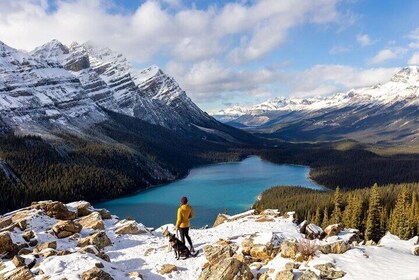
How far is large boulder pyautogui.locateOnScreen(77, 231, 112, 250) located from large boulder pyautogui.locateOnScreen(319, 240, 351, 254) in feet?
62.4

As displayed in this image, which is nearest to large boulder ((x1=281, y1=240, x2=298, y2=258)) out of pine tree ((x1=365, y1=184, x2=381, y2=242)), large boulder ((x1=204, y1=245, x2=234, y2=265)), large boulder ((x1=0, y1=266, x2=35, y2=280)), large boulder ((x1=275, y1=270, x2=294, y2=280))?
large boulder ((x1=275, y1=270, x2=294, y2=280))

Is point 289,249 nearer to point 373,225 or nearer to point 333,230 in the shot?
point 333,230

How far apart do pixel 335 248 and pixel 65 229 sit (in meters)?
24.5

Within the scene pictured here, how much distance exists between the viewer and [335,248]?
79.6ft

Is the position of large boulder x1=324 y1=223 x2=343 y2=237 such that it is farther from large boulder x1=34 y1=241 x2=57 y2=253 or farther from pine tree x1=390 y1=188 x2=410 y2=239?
pine tree x1=390 y1=188 x2=410 y2=239

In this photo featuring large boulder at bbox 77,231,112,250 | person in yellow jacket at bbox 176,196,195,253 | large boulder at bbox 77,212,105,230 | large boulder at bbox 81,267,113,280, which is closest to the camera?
large boulder at bbox 81,267,113,280

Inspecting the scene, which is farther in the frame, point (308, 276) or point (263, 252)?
point (263, 252)

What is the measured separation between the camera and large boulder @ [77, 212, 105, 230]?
1538 inches

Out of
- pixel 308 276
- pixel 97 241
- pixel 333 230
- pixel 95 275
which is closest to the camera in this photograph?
pixel 308 276

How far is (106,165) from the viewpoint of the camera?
19675cm

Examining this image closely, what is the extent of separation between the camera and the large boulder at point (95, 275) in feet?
69.8

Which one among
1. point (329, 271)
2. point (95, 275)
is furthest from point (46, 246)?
point (329, 271)

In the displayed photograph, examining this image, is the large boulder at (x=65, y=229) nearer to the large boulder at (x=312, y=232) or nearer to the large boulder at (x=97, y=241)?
the large boulder at (x=97, y=241)

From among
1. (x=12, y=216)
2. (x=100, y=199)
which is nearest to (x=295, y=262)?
(x=12, y=216)
